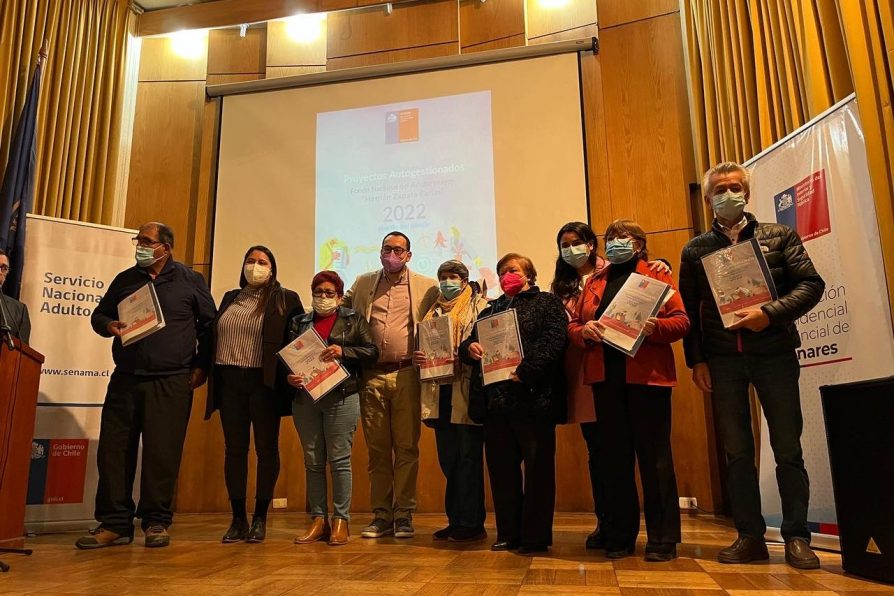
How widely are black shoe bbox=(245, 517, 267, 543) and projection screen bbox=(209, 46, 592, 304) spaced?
222cm

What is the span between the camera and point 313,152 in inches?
204

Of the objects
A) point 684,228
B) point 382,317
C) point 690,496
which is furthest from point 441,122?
point 690,496

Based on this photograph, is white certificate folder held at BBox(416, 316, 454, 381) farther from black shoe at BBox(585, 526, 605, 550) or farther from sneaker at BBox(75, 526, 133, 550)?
sneaker at BBox(75, 526, 133, 550)

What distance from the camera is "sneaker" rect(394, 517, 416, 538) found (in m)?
2.92

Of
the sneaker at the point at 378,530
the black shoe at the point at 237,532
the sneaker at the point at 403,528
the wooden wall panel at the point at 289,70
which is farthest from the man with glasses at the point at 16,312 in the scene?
the wooden wall panel at the point at 289,70

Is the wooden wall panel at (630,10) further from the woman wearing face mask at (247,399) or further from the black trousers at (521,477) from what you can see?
the black trousers at (521,477)

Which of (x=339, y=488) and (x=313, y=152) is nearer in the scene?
(x=339, y=488)

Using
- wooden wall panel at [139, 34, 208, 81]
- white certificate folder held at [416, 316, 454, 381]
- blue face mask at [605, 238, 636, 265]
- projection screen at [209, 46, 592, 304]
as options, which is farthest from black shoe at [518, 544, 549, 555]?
wooden wall panel at [139, 34, 208, 81]

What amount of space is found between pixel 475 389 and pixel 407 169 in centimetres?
266

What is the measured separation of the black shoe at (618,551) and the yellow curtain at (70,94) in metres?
4.36

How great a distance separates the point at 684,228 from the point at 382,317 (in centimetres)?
240

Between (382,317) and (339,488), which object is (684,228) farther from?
(339,488)

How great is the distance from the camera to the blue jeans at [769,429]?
2.14 metres

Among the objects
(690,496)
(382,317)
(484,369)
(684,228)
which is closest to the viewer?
(484,369)
